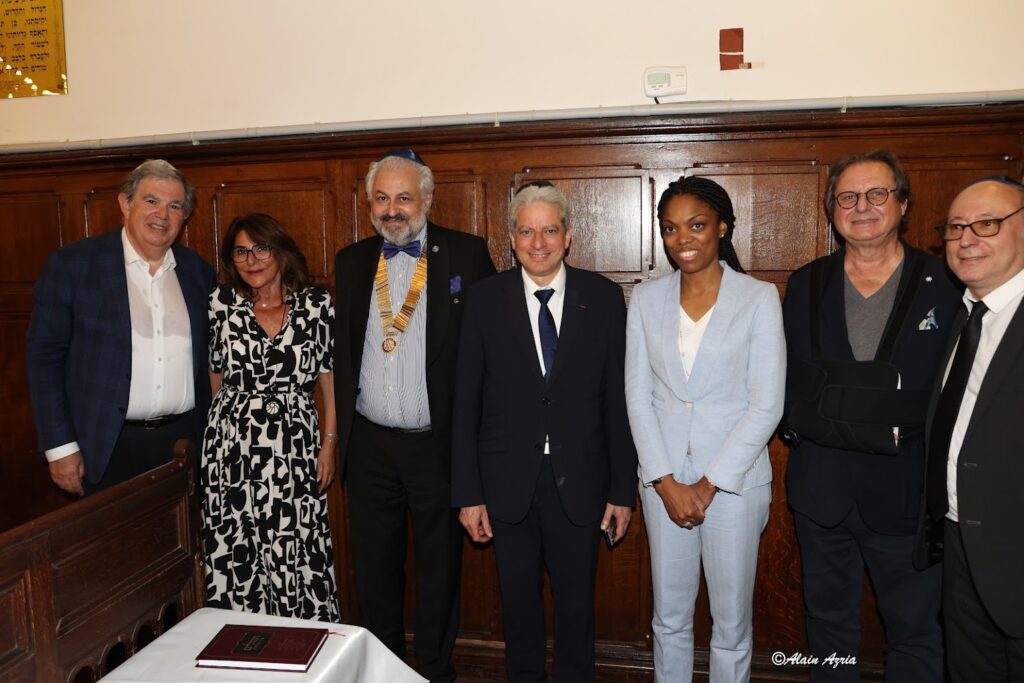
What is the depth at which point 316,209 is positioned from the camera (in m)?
3.15

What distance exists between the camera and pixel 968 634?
187 centimetres

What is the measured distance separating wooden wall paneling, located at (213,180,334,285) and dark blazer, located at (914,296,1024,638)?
2.58m

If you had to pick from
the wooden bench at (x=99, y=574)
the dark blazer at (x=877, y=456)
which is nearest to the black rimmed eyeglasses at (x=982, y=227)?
the dark blazer at (x=877, y=456)

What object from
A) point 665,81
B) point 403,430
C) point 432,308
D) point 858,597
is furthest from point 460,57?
point 858,597

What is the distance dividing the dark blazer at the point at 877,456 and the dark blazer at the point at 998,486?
37cm

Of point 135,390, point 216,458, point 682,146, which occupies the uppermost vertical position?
point 682,146

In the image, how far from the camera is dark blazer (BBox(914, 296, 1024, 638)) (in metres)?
1.71

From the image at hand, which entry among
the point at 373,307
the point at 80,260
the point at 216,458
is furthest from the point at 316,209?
the point at 216,458

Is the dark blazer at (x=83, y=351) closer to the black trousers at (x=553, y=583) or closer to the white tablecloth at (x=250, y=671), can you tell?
the white tablecloth at (x=250, y=671)

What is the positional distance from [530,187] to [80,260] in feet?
6.10

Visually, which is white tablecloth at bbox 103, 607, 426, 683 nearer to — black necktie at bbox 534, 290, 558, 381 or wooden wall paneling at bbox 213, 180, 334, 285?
black necktie at bbox 534, 290, 558, 381

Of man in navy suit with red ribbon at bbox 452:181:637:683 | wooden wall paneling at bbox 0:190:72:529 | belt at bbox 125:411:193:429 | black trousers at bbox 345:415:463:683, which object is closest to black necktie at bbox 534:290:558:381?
man in navy suit with red ribbon at bbox 452:181:637:683

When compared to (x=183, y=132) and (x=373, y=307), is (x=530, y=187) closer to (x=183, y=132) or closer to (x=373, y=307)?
(x=373, y=307)

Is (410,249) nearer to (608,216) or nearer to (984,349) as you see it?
(608,216)
